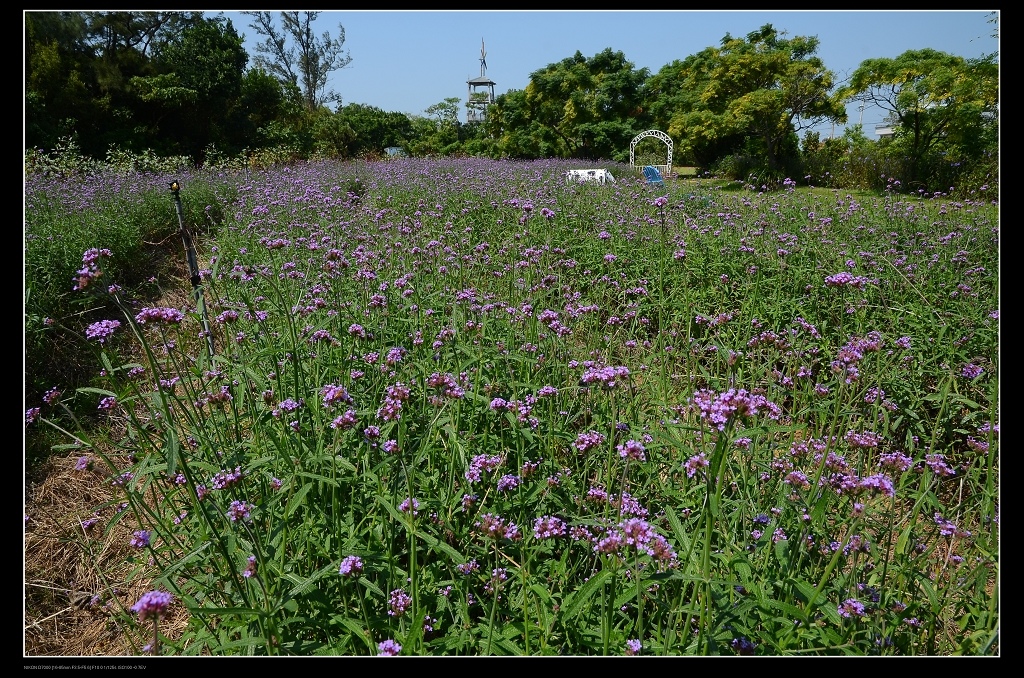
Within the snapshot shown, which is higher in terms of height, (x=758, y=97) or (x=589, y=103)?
(x=589, y=103)

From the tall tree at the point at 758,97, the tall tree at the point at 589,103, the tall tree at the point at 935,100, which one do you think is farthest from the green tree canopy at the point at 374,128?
the tall tree at the point at 935,100

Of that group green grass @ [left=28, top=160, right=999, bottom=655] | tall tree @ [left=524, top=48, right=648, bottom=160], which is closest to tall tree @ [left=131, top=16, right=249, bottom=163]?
tall tree @ [left=524, top=48, right=648, bottom=160]

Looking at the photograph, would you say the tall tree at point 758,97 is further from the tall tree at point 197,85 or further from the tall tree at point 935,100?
the tall tree at point 197,85

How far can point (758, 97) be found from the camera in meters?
20.1

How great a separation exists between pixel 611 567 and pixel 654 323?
329cm

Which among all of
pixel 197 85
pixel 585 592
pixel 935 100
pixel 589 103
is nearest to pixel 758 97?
pixel 935 100

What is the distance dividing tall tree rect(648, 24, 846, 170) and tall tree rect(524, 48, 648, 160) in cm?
309

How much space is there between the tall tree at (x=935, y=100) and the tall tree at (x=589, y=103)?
10.7 metres

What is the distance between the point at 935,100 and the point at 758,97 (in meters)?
6.16

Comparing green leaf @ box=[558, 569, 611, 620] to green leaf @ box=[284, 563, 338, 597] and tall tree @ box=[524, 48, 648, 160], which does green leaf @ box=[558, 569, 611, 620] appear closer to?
green leaf @ box=[284, 563, 338, 597]

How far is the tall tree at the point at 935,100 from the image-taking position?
13465mm

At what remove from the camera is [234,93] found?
890 inches

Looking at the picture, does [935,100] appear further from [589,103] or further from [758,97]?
[589,103]
